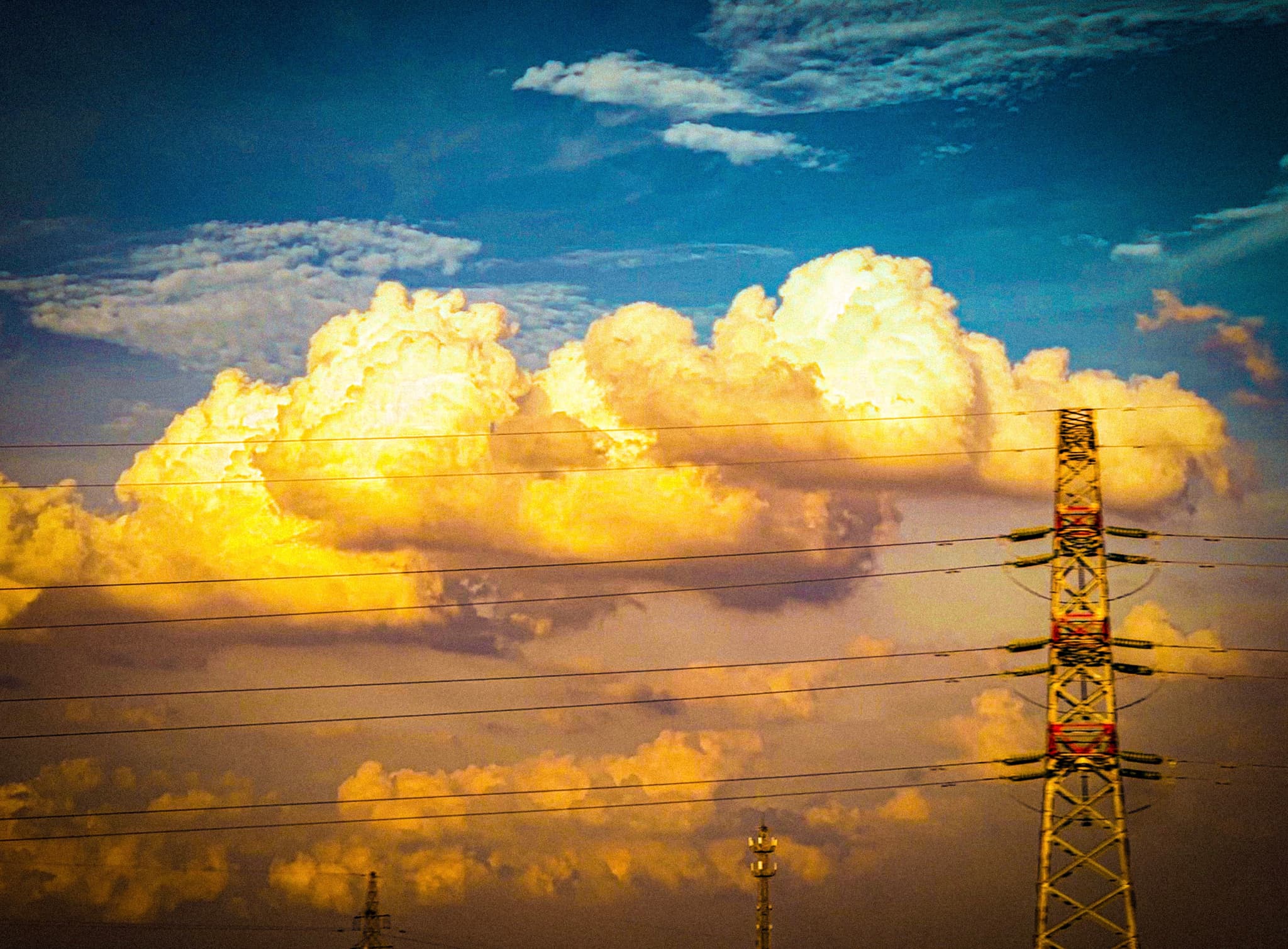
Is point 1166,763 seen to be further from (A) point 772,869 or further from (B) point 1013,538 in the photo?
(A) point 772,869

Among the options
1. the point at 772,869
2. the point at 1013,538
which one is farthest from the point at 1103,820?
the point at 772,869

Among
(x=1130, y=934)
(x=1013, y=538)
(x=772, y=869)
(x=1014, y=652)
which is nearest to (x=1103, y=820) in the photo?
(x=1130, y=934)

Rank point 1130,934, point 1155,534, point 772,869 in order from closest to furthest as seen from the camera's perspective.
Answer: point 1130,934, point 1155,534, point 772,869

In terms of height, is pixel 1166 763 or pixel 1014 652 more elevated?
pixel 1014 652

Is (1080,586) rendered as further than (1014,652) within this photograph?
No

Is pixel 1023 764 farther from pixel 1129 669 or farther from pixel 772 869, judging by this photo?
pixel 772 869

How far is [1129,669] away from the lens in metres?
86.8

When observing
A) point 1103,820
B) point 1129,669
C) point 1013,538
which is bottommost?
point 1103,820

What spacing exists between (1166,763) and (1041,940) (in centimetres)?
1296

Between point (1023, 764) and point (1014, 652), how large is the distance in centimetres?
804

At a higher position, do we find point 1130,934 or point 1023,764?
point 1023,764

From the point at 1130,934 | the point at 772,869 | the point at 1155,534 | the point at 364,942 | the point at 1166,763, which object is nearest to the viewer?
the point at 1130,934

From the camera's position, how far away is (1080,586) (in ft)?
274

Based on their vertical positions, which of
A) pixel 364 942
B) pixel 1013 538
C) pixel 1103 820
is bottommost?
pixel 364 942
